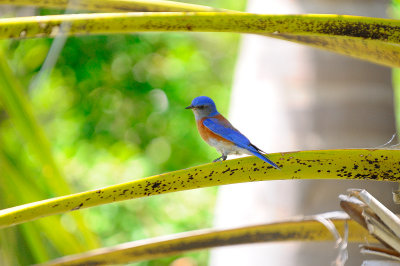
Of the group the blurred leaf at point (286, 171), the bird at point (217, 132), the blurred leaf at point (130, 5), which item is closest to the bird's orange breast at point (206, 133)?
the bird at point (217, 132)

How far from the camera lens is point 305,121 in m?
2.49

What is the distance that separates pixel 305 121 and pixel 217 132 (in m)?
0.76

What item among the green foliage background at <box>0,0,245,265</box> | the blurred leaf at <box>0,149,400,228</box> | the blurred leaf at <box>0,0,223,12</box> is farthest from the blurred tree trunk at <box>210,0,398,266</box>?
the green foliage background at <box>0,0,245,265</box>

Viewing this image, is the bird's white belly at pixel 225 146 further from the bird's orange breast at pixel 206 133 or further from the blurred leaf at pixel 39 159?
the blurred leaf at pixel 39 159

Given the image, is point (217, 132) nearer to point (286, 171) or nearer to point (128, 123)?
point (286, 171)

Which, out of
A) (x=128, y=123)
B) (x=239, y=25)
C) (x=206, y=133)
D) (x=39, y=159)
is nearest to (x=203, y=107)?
(x=206, y=133)

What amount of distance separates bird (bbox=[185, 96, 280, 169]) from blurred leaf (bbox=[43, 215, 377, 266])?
0.99 ft

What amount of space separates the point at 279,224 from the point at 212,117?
2.08 feet

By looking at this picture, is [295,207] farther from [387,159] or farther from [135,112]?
[135,112]

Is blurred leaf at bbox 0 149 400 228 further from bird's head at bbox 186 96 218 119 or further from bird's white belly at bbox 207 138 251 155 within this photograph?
bird's head at bbox 186 96 218 119

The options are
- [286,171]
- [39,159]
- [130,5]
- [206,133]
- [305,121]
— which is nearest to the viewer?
[286,171]

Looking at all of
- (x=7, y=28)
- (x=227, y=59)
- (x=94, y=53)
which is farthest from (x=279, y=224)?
(x=227, y=59)

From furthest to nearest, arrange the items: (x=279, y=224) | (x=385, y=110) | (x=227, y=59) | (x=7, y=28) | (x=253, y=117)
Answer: (x=227, y=59)
(x=253, y=117)
(x=385, y=110)
(x=279, y=224)
(x=7, y=28)

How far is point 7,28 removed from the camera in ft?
3.14
